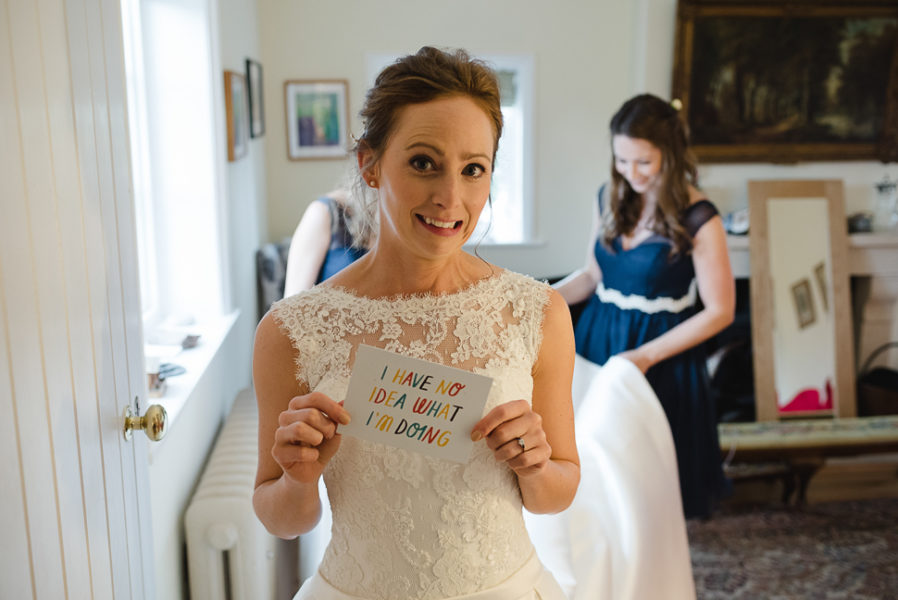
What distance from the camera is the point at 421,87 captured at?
1.21m

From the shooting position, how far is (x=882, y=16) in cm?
492

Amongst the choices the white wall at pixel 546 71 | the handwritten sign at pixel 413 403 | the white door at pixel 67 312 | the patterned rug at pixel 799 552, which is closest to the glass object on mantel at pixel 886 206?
the white wall at pixel 546 71

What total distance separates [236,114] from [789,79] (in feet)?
11.2

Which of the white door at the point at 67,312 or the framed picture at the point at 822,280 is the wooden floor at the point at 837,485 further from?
the white door at the point at 67,312

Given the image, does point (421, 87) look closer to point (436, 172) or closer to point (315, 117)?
point (436, 172)

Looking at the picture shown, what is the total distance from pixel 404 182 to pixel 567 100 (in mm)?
4156

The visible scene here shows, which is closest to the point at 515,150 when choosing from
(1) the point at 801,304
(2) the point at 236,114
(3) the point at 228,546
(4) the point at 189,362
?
(1) the point at 801,304

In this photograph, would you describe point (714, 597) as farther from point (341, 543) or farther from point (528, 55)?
point (528, 55)

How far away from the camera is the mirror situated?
15.6 ft

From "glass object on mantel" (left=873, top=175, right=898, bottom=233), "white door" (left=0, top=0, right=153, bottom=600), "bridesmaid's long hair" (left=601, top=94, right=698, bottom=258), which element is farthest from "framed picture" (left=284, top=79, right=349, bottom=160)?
"white door" (left=0, top=0, right=153, bottom=600)

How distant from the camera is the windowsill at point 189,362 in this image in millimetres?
2072

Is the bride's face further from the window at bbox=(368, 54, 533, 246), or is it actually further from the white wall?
the white wall

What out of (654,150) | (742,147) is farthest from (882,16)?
(654,150)

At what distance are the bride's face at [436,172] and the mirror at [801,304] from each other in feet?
12.9
